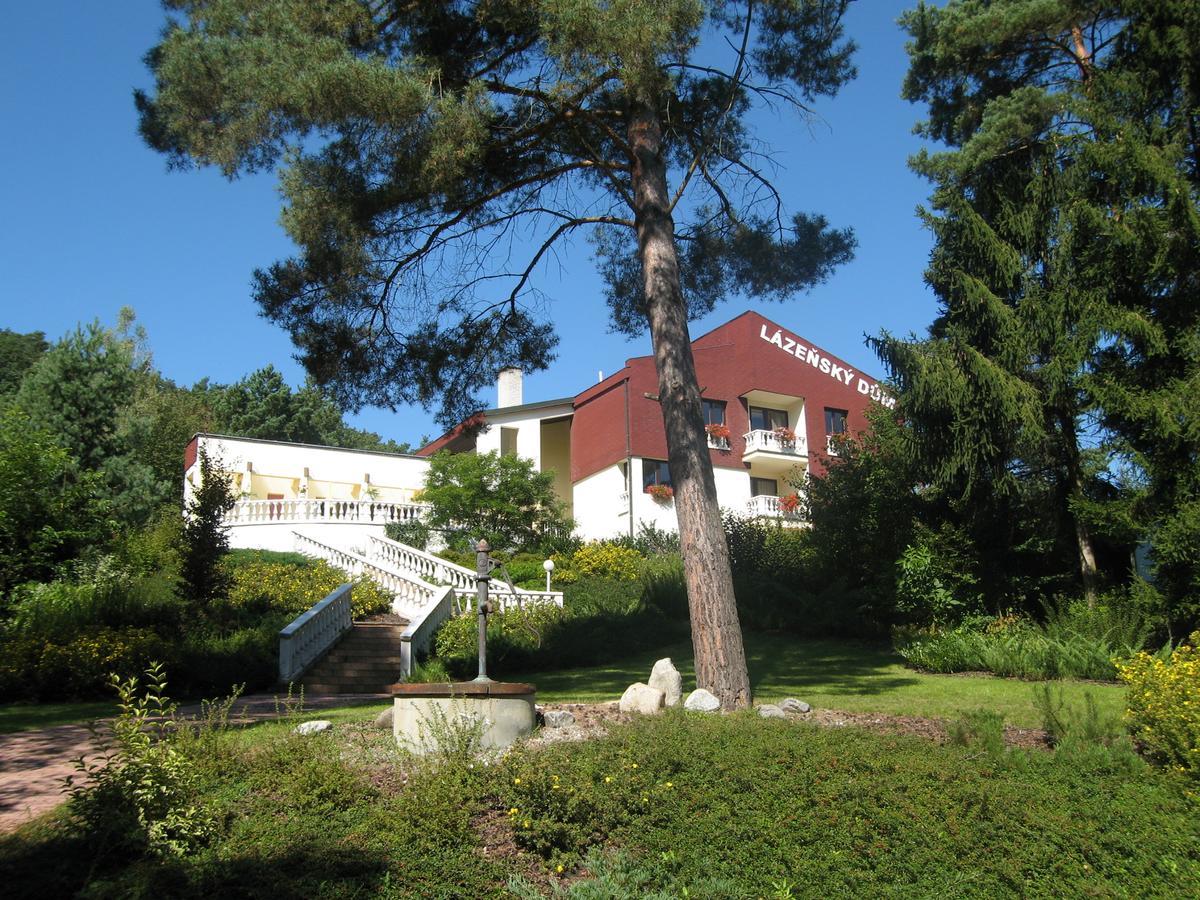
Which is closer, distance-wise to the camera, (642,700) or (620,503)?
(642,700)

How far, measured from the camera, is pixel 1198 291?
13.7 m

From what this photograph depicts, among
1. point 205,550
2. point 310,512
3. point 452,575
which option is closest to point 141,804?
point 205,550

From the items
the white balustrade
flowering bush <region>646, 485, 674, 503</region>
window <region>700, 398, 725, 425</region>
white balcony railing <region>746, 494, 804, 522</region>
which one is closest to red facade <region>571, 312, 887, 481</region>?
window <region>700, 398, 725, 425</region>

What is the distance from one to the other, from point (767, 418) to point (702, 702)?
1175 inches

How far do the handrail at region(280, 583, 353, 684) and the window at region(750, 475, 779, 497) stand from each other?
71.7 ft

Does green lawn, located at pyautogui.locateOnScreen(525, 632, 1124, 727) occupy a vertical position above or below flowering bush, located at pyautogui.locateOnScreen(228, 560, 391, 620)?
below

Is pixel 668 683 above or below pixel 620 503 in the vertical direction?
below

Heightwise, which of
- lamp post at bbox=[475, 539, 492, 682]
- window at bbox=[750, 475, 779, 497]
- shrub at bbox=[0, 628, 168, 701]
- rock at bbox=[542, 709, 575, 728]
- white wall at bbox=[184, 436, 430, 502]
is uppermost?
white wall at bbox=[184, 436, 430, 502]

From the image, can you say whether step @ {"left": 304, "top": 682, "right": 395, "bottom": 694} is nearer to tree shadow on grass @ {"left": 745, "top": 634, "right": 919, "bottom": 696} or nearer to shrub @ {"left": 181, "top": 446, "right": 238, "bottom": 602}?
shrub @ {"left": 181, "top": 446, "right": 238, "bottom": 602}

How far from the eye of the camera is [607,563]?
27.4 metres

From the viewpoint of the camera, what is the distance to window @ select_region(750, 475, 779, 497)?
37.6 metres

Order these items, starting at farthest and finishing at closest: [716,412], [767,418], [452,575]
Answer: [767,418], [716,412], [452,575]

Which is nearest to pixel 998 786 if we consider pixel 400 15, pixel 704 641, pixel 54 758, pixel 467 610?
pixel 704 641

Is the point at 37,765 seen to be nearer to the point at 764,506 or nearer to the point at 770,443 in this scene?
the point at 764,506
